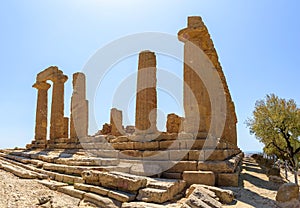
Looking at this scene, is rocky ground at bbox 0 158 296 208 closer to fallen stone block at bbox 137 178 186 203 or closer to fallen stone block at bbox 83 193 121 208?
fallen stone block at bbox 83 193 121 208

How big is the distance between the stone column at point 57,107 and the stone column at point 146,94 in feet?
33.3

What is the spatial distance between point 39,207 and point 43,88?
713 inches

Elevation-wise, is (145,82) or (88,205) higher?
(145,82)

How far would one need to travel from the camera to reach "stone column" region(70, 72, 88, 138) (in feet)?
65.3

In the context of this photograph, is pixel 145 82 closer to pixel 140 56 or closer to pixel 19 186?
pixel 140 56

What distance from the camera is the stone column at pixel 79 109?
19.9 m

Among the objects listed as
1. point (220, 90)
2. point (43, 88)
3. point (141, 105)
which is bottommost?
point (141, 105)

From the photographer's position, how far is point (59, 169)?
12047 mm

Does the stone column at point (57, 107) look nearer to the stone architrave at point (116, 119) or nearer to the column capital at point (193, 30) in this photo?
the stone architrave at point (116, 119)

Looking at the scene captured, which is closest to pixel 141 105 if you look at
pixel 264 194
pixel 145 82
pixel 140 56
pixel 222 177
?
pixel 145 82

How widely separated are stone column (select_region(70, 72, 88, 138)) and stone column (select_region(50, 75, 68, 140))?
5.53 ft

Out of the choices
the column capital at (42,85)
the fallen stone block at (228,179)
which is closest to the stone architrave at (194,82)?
the fallen stone block at (228,179)

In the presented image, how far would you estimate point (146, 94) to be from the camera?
14320mm

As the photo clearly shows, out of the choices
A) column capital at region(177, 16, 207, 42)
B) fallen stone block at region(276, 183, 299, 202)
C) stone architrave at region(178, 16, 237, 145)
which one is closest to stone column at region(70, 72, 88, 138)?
stone architrave at region(178, 16, 237, 145)
